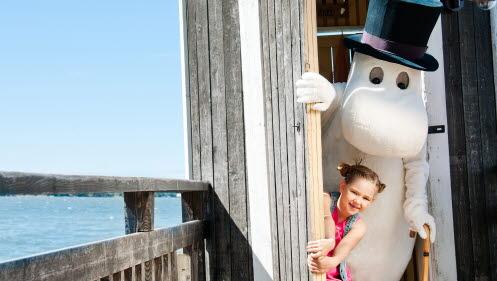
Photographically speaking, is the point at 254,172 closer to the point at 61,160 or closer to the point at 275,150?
the point at 275,150

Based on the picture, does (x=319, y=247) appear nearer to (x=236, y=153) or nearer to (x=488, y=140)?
(x=236, y=153)

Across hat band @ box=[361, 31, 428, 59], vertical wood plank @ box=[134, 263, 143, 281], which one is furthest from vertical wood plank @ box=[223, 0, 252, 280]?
vertical wood plank @ box=[134, 263, 143, 281]

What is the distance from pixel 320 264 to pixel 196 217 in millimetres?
735

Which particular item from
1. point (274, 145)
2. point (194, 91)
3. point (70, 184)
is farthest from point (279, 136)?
point (70, 184)

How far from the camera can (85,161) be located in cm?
5566

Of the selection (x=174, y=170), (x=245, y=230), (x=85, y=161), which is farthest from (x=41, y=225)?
(x=245, y=230)

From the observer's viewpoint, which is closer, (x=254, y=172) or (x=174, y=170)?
(x=254, y=172)

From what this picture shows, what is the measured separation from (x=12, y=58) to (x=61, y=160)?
7596 millimetres

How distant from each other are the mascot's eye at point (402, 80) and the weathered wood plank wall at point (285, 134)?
499 millimetres

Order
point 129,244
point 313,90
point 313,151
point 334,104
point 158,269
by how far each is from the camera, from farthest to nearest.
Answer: point 334,104
point 313,90
point 313,151
point 158,269
point 129,244

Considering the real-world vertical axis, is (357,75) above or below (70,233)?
above

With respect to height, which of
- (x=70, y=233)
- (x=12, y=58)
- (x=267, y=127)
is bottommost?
(x=70, y=233)

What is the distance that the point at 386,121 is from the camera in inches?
164

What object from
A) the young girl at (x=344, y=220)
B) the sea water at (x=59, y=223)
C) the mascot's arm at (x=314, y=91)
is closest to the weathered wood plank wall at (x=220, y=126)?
the young girl at (x=344, y=220)
